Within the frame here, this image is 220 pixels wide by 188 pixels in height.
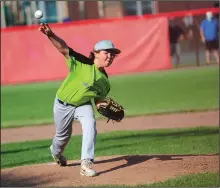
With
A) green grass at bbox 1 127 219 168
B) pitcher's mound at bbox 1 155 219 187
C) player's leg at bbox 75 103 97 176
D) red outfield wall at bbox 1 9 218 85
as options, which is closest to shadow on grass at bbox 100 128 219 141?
green grass at bbox 1 127 219 168

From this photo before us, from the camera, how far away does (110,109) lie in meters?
7.13

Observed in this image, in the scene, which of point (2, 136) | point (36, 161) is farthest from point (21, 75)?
point (36, 161)

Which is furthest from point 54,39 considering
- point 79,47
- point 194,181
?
point 79,47

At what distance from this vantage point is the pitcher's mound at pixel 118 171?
256 inches

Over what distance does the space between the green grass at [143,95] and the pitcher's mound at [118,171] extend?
19.3ft

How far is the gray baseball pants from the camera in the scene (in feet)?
22.0

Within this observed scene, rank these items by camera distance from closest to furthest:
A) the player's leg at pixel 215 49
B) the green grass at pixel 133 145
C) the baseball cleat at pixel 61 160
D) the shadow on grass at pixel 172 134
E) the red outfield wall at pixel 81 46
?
the baseball cleat at pixel 61 160
the green grass at pixel 133 145
the shadow on grass at pixel 172 134
the red outfield wall at pixel 81 46
the player's leg at pixel 215 49

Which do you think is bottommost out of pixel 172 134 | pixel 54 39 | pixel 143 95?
pixel 143 95

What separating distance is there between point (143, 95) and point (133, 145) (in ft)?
22.5

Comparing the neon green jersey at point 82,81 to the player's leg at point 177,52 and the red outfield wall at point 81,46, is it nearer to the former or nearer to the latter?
the red outfield wall at point 81,46

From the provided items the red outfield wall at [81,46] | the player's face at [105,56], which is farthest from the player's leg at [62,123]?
the red outfield wall at [81,46]

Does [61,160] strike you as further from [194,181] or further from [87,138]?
[194,181]

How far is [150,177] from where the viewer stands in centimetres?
646

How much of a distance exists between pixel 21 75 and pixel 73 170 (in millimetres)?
12830
